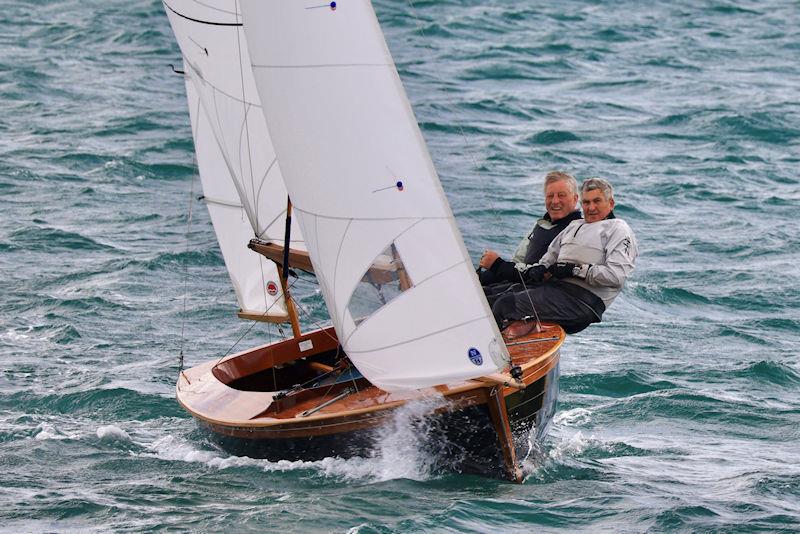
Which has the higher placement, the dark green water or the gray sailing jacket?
the gray sailing jacket

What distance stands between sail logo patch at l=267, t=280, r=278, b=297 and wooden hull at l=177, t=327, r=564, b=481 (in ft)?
3.83

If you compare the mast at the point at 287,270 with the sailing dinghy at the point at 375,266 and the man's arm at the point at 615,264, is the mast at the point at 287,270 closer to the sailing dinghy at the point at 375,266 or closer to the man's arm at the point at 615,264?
the sailing dinghy at the point at 375,266

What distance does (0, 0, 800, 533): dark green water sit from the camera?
7258mm

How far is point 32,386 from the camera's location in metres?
9.61

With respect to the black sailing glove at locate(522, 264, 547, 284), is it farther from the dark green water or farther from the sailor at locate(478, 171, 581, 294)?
the dark green water

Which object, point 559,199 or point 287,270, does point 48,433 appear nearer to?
point 287,270

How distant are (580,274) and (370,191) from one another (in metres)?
1.43

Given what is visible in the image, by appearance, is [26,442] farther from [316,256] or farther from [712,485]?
[712,485]

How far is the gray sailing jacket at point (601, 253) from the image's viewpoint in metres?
7.63

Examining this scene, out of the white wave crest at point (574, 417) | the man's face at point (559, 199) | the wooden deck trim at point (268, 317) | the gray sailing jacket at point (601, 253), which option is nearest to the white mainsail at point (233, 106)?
the wooden deck trim at point (268, 317)

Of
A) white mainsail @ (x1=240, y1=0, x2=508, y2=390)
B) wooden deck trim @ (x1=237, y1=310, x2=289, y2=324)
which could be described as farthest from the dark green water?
wooden deck trim @ (x1=237, y1=310, x2=289, y2=324)

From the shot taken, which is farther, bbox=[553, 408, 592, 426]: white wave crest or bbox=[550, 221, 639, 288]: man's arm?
bbox=[553, 408, 592, 426]: white wave crest

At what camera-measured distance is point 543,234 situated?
8.12m

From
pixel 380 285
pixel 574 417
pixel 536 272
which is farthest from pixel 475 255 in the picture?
pixel 380 285
